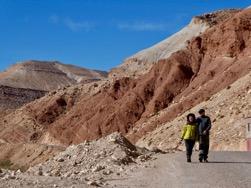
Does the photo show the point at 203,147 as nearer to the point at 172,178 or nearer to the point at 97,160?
the point at 97,160

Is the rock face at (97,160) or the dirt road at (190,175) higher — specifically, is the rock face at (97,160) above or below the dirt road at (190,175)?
above

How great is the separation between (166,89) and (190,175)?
218 ft

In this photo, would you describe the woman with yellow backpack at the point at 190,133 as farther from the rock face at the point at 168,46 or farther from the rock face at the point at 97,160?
the rock face at the point at 168,46

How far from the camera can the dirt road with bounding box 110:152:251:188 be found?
54.6 feet

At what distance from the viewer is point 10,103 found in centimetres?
19300

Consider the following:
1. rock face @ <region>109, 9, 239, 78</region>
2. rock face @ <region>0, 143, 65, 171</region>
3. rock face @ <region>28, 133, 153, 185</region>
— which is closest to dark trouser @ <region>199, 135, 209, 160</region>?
rock face @ <region>28, 133, 153, 185</region>

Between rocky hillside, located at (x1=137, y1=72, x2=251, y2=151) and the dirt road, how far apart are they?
2050 cm

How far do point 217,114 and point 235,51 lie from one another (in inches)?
954

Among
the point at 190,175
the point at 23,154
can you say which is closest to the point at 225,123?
the point at 190,175

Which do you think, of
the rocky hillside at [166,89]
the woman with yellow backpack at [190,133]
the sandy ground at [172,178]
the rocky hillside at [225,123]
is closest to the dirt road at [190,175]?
the sandy ground at [172,178]

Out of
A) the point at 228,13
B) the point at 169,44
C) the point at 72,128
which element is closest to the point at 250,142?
the point at 72,128

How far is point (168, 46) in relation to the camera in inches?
5408

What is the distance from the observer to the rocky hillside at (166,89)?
235 ft

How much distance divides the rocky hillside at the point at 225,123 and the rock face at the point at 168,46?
63826 mm
